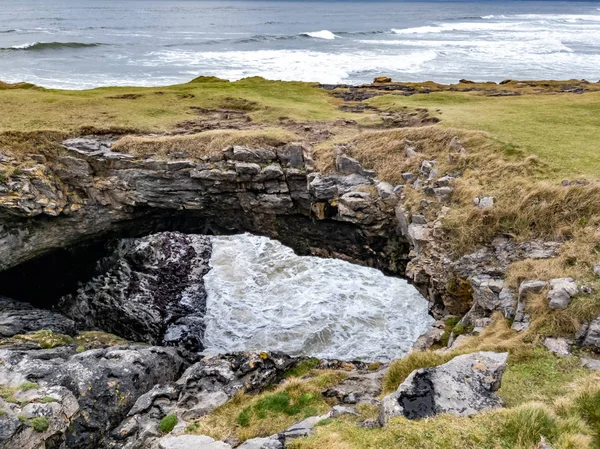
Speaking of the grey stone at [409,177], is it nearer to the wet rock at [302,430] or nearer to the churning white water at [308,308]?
the churning white water at [308,308]

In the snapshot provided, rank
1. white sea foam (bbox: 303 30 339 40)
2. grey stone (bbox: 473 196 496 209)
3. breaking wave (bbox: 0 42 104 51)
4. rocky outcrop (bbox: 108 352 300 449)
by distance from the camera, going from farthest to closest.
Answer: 1. white sea foam (bbox: 303 30 339 40)
2. breaking wave (bbox: 0 42 104 51)
3. grey stone (bbox: 473 196 496 209)
4. rocky outcrop (bbox: 108 352 300 449)

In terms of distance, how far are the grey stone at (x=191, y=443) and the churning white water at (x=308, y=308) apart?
11.8m

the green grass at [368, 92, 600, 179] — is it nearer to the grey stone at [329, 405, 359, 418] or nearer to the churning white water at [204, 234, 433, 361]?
the churning white water at [204, 234, 433, 361]

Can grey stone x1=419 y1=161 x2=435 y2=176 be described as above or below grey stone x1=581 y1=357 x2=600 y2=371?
above

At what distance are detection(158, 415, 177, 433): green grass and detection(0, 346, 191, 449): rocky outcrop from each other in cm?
202

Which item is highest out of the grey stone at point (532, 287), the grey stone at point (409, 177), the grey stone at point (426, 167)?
the grey stone at point (426, 167)

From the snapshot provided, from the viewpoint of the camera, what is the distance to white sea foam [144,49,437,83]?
71.2 meters

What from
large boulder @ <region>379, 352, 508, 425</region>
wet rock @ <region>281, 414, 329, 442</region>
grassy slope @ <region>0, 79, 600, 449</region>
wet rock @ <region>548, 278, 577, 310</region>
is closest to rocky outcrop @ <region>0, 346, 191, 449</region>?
grassy slope @ <region>0, 79, 600, 449</region>

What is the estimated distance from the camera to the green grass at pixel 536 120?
1875 centimetres

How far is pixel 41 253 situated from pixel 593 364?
24181 mm

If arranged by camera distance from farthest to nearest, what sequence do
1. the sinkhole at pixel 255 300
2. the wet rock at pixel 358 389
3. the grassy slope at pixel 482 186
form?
the sinkhole at pixel 255 300 < the wet rock at pixel 358 389 < the grassy slope at pixel 482 186

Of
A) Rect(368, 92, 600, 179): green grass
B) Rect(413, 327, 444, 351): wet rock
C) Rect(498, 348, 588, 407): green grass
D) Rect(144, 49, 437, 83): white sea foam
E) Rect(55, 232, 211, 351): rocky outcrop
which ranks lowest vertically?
Rect(55, 232, 211, 351): rocky outcrop

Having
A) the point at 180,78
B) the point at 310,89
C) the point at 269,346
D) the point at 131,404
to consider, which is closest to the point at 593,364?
the point at 131,404

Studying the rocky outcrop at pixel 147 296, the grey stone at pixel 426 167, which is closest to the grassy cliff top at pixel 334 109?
the grey stone at pixel 426 167
